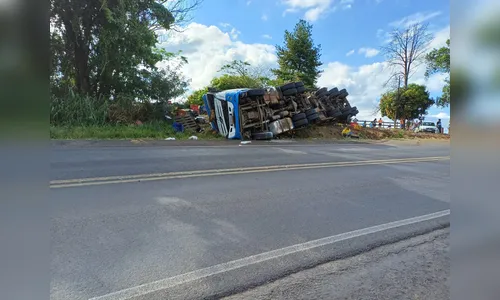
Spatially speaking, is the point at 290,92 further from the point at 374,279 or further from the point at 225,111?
the point at 374,279

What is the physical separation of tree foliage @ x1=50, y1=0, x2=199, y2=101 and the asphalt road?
38.0 feet

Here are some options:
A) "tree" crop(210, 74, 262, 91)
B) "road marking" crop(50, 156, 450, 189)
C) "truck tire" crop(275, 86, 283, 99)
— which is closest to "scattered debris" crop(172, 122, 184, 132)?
"truck tire" crop(275, 86, 283, 99)

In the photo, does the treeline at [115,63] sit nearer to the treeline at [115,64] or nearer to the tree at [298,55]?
the treeline at [115,64]

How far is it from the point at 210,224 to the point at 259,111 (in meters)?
12.1

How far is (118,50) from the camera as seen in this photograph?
682 inches

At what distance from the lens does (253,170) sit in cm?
723

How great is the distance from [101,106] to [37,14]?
17.0 meters

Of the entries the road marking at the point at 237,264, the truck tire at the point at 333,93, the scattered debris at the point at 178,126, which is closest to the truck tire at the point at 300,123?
the truck tire at the point at 333,93

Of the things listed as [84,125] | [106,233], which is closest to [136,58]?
[84,125]

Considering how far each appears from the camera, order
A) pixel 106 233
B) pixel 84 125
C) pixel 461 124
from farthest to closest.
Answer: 1. pixel 84 125
2. pixel 106 233
3. pixel 461 124

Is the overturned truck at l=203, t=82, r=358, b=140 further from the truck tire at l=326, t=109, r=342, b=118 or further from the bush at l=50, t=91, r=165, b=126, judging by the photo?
the bush at l=50, t=91, r=165, b=126

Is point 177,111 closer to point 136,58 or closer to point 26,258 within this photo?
point 136,58

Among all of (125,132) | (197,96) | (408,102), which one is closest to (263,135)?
(125,132)

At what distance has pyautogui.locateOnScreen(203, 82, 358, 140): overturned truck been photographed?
15031mm
